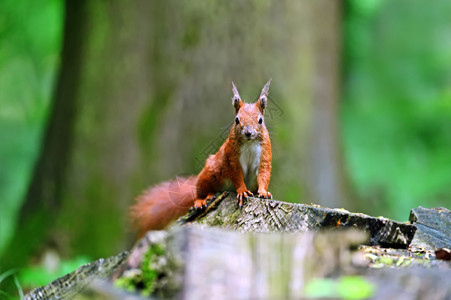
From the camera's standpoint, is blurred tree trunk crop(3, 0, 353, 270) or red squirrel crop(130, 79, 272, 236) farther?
blurred tree trunk crop(3, 0, 353, 270)

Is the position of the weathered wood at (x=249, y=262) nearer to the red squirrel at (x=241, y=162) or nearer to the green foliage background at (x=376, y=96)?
the red squirrel at (x=241, y=162)

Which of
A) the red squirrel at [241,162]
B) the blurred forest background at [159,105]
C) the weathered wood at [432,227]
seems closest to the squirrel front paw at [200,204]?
the red squirrel at [241,162]

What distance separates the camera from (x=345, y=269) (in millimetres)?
1482

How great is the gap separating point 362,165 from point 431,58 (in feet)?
6.89

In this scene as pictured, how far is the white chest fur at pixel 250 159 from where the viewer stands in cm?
278

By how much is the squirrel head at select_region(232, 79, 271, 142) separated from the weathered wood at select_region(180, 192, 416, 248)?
1.23 ft

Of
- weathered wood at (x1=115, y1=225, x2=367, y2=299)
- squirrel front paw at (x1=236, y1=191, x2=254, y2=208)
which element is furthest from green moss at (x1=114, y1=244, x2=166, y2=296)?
squirrel front paw at (x1=236, y1=191, x2=254, y2=208)

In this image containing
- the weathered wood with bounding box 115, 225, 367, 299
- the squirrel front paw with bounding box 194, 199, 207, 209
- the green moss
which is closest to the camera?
the weathered wood with bounding box 115, 225, 367, 299

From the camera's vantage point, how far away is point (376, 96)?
914 centimetres

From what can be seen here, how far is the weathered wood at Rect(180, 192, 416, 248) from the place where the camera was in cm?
224

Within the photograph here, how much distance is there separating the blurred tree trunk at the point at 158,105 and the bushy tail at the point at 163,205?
1.95m

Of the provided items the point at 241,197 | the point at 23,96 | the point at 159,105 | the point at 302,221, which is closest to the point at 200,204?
the point at 241,197

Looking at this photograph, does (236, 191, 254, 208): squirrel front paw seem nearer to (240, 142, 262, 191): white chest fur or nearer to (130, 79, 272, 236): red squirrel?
(130, 79, 272, 236): red squirrel

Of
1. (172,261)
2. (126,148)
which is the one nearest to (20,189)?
(126,148)
